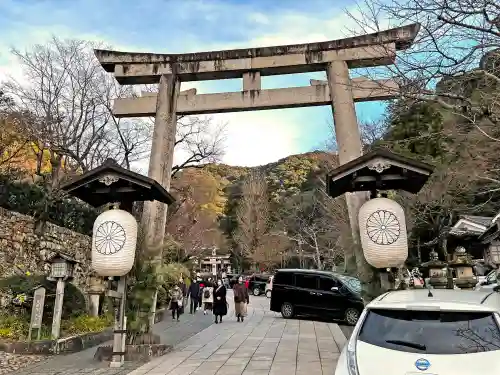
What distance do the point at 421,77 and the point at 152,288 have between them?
6.47 m

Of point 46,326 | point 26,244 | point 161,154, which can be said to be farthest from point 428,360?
point 26,244

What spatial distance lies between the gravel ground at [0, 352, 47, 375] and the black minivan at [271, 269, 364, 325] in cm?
1039

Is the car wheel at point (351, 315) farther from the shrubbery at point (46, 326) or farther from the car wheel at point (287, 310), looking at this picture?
the shrubbery at point (46, 326)

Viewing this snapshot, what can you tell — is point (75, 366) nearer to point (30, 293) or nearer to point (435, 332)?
point (30, 293)

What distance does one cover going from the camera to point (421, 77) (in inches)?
277

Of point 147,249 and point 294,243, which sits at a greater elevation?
point 294,243

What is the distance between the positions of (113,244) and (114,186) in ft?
4.37

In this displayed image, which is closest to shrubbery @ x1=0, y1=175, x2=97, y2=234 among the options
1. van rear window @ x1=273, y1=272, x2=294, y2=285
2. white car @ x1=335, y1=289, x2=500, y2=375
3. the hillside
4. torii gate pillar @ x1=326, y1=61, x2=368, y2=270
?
van rear window @ x1=273, y1=272, x2=294, y2=285

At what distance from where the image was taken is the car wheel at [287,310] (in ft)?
56.0

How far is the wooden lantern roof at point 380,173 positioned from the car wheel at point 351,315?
852 centimetres

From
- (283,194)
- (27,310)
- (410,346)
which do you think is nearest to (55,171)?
(27,310)

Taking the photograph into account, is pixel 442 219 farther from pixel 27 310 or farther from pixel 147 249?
pixel 27 310

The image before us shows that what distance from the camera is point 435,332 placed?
3.79 meters

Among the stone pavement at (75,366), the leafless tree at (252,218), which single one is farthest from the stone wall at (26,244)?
the leafless tree at (252,218)
